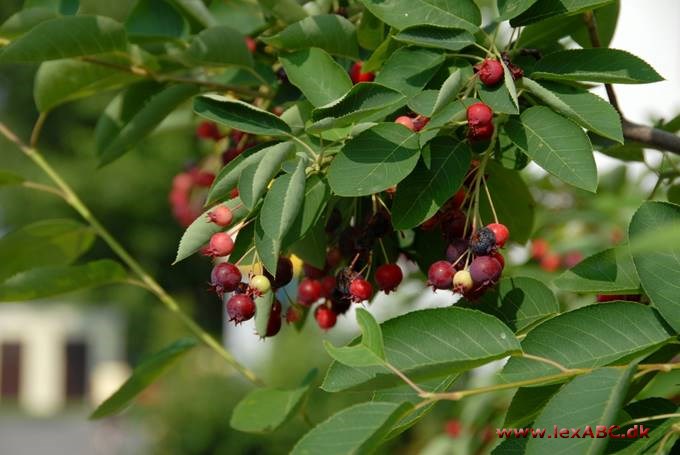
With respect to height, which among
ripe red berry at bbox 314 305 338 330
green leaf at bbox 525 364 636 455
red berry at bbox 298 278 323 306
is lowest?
ripe red berry at bbox 314 305 338 330

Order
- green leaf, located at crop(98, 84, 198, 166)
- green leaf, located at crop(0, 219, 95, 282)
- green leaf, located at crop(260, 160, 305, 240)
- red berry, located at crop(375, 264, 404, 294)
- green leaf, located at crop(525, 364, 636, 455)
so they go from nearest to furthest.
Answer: green leaf, located at crop(525, 364, 636, 455), green leaf, located at crop(260, 160, 305, 240), red berry, located at crop(375, 264, 404, 294), green leaf, located at crop(98, 84, 198, 166), green leaf, located at crop(0, 219, 95, 282)

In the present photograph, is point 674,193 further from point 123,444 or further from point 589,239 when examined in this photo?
point 123,444

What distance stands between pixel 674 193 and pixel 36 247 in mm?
989

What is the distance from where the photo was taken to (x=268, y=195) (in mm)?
986

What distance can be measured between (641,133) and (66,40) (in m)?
0.74

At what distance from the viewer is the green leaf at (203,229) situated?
1036 mm

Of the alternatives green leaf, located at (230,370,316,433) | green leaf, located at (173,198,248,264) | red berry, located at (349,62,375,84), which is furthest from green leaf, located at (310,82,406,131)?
green leaf, located at (230,370,316,433)

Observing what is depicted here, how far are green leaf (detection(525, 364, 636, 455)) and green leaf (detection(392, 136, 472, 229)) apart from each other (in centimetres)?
25

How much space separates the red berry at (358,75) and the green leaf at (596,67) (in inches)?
8.6

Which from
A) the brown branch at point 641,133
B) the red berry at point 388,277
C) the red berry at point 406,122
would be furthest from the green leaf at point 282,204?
the brown branch at point 641,133

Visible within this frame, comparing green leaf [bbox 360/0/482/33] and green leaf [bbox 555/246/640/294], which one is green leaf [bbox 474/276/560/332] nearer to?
green leaf [bbox 555/246/640/294]

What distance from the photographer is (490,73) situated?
1043 mm

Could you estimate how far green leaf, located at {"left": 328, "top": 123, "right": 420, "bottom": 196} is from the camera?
0.99 metres

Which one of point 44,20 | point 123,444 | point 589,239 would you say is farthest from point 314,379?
point 123,444
